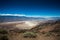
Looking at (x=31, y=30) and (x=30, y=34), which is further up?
(x=31, y=30)

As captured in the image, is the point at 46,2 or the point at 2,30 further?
the point at 46,2

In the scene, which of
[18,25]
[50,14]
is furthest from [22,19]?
[50,14]

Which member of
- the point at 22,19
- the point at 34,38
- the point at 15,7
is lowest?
the point at 34,38

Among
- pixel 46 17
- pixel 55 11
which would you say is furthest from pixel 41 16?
pixel 55 11

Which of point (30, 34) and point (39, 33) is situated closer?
point (30, 34)

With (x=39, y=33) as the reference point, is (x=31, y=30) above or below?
above

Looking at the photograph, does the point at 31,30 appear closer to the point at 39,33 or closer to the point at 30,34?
the point at 30,34

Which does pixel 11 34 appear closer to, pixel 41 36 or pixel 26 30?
pixel 26 30

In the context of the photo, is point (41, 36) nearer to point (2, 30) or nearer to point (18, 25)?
point (18, 25)

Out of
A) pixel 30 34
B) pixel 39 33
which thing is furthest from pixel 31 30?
pixel 39 33

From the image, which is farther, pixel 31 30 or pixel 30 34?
pixel 31 30

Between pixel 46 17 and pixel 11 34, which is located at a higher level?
pixel 46 17
